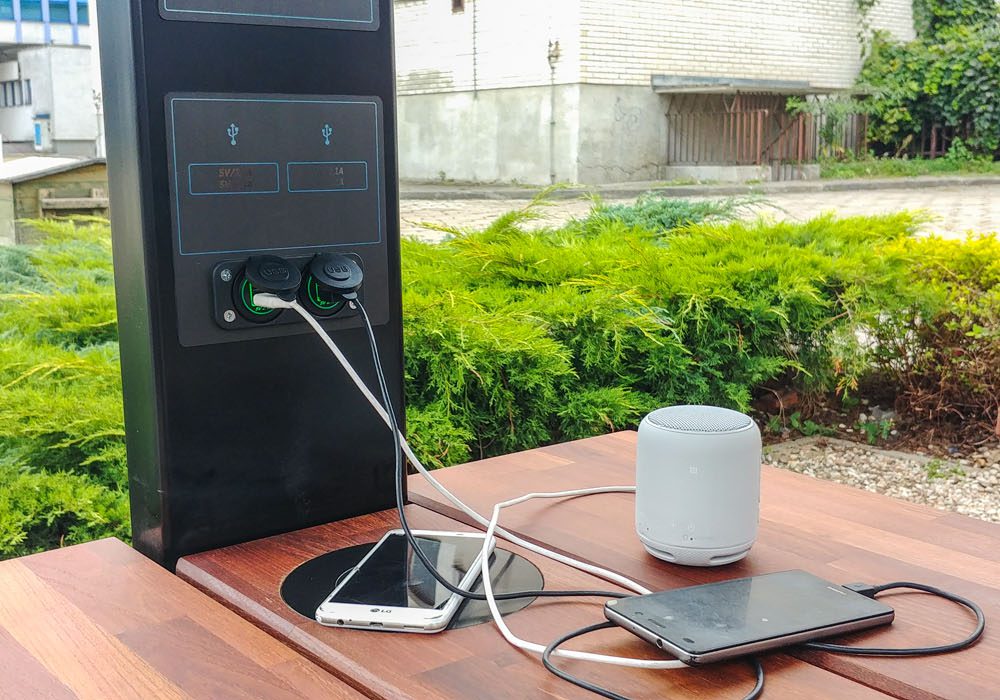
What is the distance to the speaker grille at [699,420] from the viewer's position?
939 millimetres

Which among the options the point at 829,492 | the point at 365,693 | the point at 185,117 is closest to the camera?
the point at 365,693

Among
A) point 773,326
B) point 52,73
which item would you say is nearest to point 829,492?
point 773,326

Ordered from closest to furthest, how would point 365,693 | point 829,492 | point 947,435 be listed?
point 365,693
point 829,492
point 947,435

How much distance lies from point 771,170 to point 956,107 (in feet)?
13.8

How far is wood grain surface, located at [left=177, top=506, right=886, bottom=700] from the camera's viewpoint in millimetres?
715

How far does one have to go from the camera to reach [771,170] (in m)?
16.6

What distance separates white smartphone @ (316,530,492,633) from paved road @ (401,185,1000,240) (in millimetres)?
8999

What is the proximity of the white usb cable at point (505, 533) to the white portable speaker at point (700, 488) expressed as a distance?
0.06 meters

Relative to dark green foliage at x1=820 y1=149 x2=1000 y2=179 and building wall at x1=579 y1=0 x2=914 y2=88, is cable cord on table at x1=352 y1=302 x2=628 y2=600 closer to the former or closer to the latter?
building wall at x1=579 y1=0 x2=914 y2=88

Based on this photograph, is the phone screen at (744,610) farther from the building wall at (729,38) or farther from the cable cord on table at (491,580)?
the building wall at (729,38)

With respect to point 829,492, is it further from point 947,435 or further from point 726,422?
point 947,435

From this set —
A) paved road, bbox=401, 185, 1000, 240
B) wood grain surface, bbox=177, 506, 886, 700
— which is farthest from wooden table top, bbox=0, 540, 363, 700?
paved road, bbox=401, 185, 1000, 240

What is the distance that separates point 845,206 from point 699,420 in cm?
1294

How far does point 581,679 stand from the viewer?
28.6 inches
